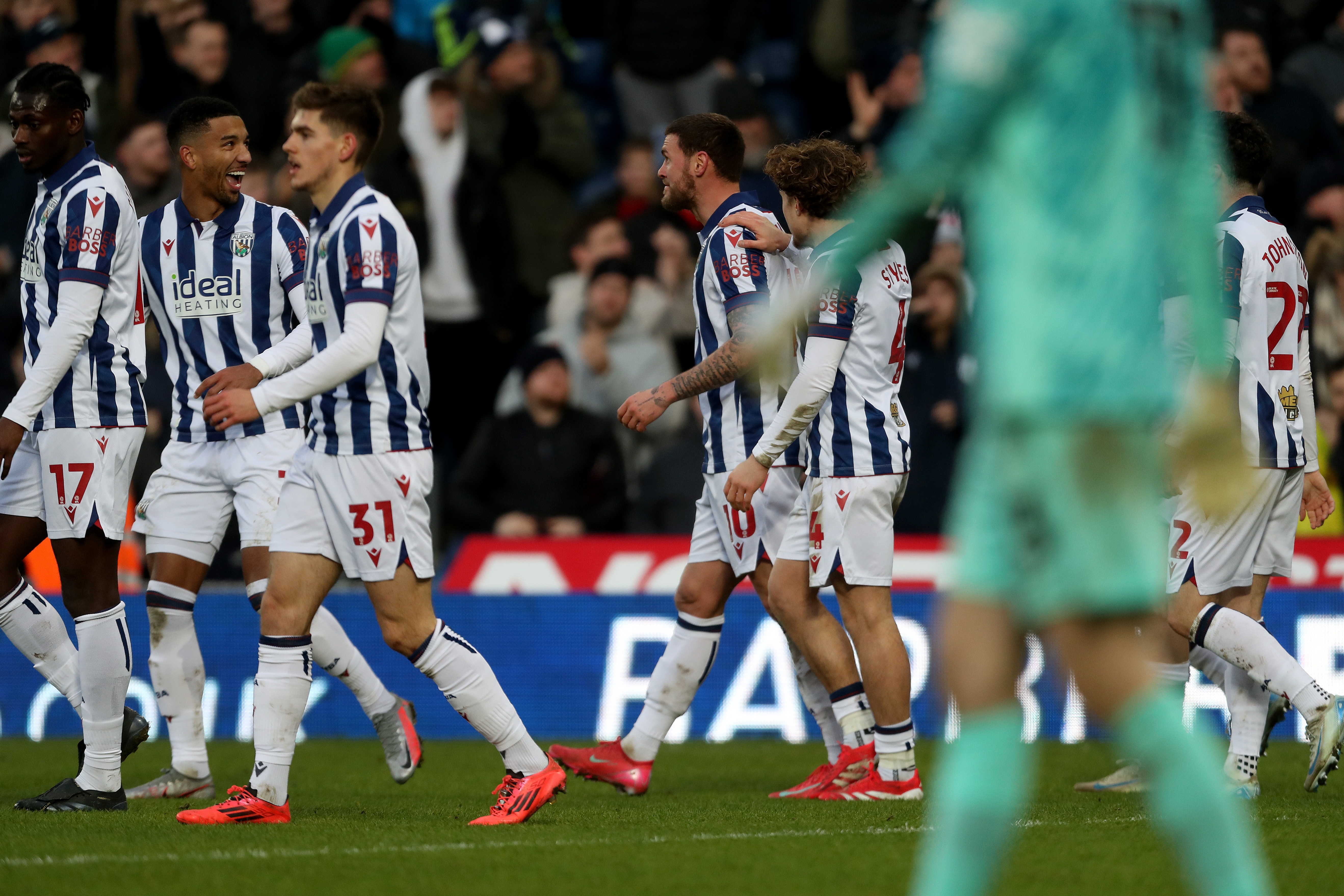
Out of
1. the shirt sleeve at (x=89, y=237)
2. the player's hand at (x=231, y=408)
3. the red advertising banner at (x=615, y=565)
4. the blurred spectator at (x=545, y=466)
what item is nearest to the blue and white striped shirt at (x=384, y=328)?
the player's hand at (x=231, y=408)

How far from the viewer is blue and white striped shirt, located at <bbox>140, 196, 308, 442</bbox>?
6844 mm

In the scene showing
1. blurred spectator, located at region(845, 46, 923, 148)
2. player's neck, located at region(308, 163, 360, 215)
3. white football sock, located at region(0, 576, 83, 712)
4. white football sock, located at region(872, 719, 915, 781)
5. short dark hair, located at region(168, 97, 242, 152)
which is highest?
blurred spectator, located at region(845, 46, 923, 148)

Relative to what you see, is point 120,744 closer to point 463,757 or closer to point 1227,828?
point 463,757

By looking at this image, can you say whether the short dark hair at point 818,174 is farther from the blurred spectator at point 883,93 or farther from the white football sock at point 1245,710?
the blurred spectator at point 883,93

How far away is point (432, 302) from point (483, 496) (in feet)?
6.12

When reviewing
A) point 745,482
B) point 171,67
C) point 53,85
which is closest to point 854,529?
point 745,482

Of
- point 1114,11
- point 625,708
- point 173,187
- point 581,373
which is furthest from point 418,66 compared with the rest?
point 1114,11

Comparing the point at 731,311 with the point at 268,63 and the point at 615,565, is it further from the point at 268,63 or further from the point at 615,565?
the point at 268,63

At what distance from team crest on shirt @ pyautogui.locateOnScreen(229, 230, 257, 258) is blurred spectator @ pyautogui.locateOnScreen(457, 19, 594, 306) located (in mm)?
6160

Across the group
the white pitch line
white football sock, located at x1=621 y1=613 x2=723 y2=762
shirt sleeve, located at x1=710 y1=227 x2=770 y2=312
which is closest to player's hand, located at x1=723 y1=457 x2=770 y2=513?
shirt sleeve, located at x1=710 y1=227 x2=770 y2=312

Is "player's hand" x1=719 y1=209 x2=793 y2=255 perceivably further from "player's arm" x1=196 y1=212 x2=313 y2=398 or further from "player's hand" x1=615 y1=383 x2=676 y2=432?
"player's arm" x1=196 y1=212 x2=313 y2=398

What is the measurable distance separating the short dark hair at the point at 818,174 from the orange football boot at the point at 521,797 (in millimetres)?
2461

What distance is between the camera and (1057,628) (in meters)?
3.25

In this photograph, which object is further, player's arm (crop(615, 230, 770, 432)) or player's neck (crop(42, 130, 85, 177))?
player's neck (crop(42, 130, 85, 177))
